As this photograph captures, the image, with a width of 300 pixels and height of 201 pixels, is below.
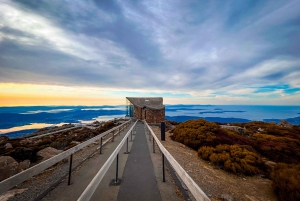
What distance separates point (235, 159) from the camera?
675cm

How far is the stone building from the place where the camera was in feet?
90.4

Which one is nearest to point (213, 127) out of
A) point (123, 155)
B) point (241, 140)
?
point (241, 140)

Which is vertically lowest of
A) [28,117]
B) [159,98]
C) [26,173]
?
[28,117]

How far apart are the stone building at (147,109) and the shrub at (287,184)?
22.6 meters

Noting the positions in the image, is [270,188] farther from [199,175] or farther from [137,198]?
[137,198]

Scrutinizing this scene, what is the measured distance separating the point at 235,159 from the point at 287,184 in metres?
2.42

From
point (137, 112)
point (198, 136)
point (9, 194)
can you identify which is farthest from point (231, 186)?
point (137, 112)

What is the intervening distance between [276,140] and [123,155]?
11472 millimetres

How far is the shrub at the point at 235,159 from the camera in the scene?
6.20 metres

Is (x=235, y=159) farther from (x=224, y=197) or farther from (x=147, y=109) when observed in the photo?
(x=147, y=109)

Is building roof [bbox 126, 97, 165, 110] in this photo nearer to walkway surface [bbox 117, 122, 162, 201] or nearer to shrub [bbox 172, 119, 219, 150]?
shrub [bbox 172, 119, 219, 150]

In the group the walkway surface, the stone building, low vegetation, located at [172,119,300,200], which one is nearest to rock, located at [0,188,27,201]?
the walkway surface

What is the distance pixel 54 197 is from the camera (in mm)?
3172

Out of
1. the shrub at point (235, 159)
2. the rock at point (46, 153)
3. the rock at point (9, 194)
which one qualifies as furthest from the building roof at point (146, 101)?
the rock at point (9, 194)
